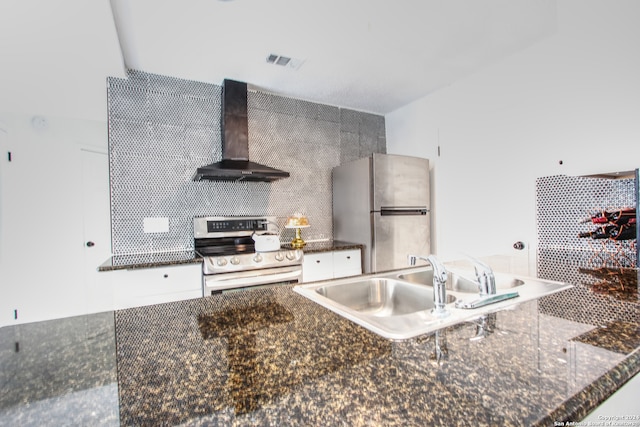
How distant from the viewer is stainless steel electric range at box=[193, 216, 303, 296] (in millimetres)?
2205

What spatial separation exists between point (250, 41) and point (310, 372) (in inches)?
89.3

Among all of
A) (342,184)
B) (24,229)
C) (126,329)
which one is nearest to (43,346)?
(126,329)

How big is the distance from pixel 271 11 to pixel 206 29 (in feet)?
1.61

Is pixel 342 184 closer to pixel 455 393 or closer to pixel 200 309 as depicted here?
pixel 200 309

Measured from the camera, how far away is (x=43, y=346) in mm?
672

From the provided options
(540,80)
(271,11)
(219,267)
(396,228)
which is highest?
(271,11)

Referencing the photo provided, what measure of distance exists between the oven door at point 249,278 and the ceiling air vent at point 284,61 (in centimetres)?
167

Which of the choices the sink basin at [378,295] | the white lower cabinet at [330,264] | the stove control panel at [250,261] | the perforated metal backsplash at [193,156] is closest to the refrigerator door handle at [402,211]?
the white lower cabinet at [330,264]

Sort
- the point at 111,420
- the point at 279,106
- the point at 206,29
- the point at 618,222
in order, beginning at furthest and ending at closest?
the point at 279,106, the point at 206,29, the point at 618,222, the point at 111,420

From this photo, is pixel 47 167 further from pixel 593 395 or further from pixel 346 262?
pixel 593 395

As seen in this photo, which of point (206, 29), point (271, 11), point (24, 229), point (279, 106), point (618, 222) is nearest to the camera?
point (618, 222)

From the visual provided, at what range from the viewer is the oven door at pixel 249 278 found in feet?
7.19

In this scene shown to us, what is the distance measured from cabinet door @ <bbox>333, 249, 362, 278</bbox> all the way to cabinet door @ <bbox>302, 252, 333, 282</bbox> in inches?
2.2

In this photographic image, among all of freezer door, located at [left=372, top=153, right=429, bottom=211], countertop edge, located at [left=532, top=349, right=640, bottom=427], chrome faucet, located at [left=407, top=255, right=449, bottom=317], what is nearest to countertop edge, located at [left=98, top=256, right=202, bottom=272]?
freezer door, located at [left=372, top=153, right=429, bottom=211]
